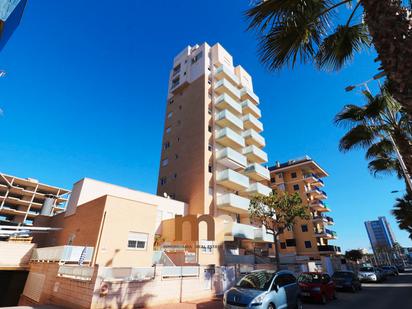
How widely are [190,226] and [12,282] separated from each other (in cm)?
1571

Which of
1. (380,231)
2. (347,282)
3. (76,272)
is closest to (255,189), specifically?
(347,282)

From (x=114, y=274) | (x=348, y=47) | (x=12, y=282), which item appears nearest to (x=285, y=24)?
(x=348, y=47)

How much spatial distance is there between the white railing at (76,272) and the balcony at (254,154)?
2566 cm

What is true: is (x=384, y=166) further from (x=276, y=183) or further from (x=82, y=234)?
(x=276, y=183)

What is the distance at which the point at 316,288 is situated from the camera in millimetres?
12375

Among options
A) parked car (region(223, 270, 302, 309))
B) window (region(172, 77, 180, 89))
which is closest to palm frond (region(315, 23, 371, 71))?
parked car (region(223, 270, 302, 309))

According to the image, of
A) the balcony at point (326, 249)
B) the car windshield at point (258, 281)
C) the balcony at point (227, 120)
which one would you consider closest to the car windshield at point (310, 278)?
the car windshield at point (258, 281)

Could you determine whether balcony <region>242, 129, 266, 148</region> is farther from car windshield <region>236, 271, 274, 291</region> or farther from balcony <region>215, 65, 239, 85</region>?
car windshield <region>236, 271, 274, 291</region>

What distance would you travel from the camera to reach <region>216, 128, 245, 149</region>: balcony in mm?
29359

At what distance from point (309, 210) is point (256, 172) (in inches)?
804

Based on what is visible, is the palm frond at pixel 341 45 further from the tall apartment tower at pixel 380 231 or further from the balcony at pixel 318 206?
the tall apartment tower at pixel 380 231

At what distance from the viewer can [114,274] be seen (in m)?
9.80

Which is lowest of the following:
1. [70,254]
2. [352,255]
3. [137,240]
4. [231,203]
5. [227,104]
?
[70,254]

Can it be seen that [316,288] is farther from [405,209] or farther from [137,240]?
[405,209]
